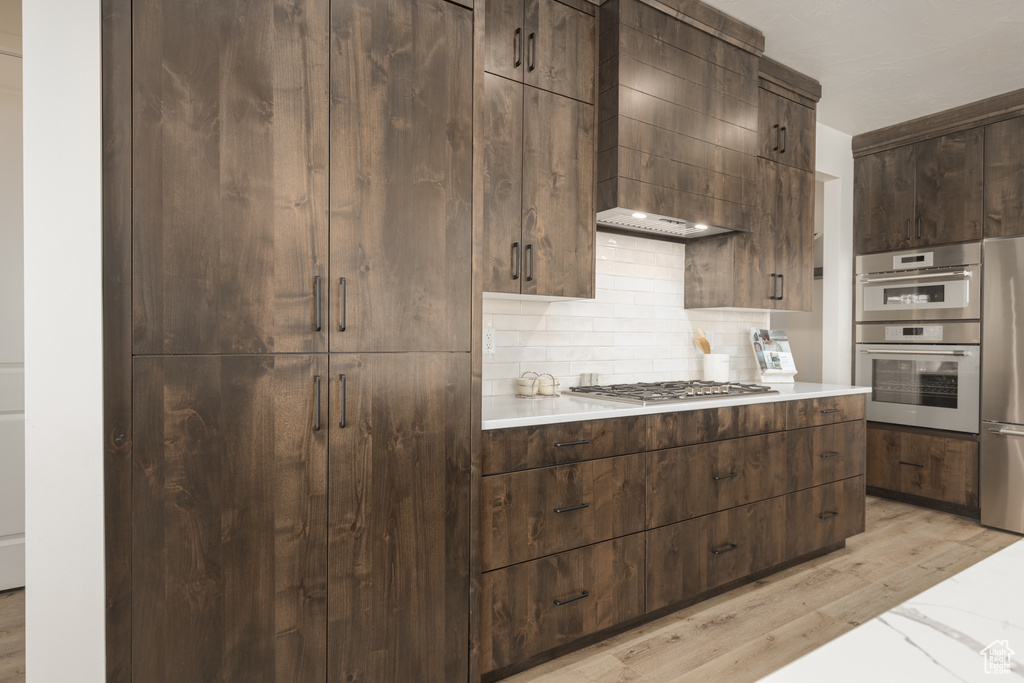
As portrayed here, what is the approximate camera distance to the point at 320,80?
5.14 ft

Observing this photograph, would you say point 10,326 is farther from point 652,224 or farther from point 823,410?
point 823,410

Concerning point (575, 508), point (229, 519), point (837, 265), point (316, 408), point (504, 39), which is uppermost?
point (504, 39)

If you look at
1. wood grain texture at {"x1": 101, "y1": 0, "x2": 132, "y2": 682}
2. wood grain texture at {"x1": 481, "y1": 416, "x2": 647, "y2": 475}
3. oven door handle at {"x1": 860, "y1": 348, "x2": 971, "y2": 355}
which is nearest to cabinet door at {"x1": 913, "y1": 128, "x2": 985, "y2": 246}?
oven door handle at {"x1": 860, "y1": 348, "x2": 971, "y2": 355}

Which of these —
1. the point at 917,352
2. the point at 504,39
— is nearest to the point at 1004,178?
the point at 917,352

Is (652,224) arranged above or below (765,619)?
above

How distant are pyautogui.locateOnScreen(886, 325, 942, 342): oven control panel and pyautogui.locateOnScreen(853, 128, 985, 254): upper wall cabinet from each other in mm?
601

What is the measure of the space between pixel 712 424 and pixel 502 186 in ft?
4.67

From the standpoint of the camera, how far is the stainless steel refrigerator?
3.57m

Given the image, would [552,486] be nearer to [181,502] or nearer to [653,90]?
[181,502]

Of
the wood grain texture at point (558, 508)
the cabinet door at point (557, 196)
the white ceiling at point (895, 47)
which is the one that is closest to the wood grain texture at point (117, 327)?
the wood grain texture at point (558, 508)

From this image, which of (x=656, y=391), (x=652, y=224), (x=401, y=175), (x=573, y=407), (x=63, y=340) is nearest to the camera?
(x=63, y=340)

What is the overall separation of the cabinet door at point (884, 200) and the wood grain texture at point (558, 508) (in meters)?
3.27

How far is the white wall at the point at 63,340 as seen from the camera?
50.1 inches

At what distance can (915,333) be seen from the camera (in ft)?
13.2
